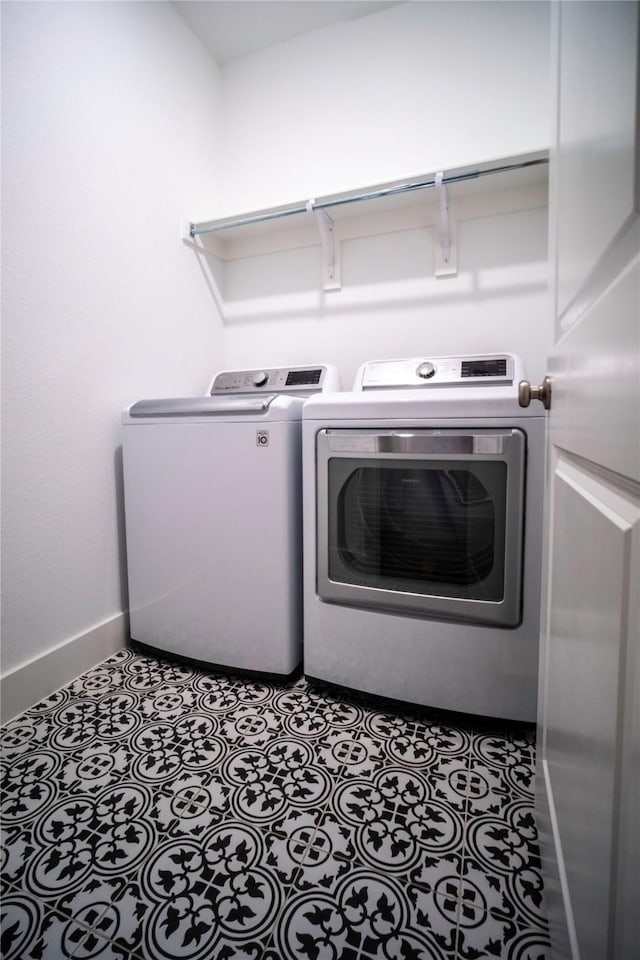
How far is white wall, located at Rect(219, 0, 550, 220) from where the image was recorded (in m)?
1.74

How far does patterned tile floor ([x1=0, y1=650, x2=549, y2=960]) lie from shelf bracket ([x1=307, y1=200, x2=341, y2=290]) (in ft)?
5.49

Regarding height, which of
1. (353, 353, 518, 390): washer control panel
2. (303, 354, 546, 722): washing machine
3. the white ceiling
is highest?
the white ceiling

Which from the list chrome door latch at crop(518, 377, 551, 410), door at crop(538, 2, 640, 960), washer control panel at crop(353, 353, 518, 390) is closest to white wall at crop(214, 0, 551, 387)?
washer control panel at crop(353, 353, 518, 390)

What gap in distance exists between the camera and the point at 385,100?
1930 mm

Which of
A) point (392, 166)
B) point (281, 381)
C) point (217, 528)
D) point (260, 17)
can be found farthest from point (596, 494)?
point (260, 17)

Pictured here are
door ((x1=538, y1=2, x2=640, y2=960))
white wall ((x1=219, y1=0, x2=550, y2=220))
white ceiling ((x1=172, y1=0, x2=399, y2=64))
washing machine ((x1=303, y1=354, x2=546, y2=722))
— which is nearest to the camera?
door ((x1=538, y1=2, x2=640, y2=960))

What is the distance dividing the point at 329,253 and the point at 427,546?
1.41 metres

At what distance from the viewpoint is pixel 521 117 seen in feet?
5.72

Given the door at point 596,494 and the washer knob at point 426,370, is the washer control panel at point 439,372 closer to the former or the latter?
the washer knob at point 426,370

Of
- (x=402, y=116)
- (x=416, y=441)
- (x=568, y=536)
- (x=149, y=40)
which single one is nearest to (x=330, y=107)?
(x=402, y=116)

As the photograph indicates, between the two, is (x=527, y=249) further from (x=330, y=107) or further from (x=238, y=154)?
(x=238, y=154)

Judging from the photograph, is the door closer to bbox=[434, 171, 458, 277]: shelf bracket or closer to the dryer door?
the dryer door

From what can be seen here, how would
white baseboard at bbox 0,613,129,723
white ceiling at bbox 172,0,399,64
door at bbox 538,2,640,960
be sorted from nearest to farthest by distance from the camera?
door at bbox 538,2,640,960
white baseboard at bbox 0,613,129,723
white ceiling at bbox 172,0,399,64

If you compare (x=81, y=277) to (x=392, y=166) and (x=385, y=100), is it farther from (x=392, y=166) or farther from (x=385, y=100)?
(x=385, y=100)
